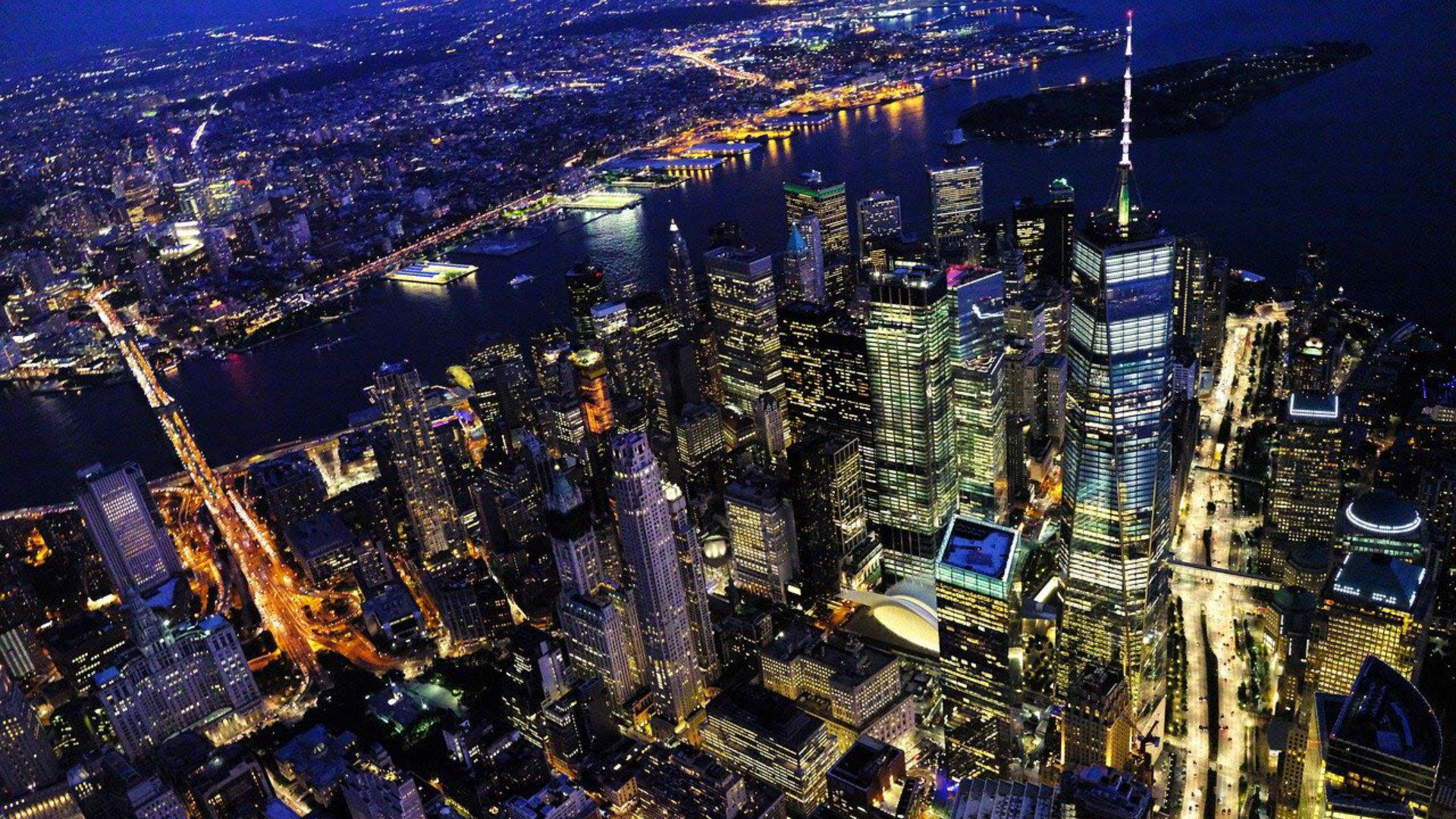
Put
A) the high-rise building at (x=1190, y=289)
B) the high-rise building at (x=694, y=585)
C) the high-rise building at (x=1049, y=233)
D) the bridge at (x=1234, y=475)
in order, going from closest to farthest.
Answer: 1. the high-rise building at (x=694, y=585)
2. the bridge at (x=1234, y=475)
3. the high-rise building at (x=1190, y=289)
4. the high-rise building at (x=1049, y=233)

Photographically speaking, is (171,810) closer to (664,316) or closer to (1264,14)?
(664,316)

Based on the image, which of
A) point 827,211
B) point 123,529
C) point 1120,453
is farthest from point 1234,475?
point 123,529

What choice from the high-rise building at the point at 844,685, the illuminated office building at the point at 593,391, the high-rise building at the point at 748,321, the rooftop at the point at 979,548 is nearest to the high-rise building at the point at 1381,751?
the rooftop at the point at 979,548

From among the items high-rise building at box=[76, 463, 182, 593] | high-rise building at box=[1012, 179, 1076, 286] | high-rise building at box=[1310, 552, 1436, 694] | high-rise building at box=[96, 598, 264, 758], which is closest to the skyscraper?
high-rise building at box=[1310, 552, 1436, 694]

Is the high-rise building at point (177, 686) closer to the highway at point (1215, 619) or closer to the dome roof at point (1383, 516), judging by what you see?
the highway at point (1215, 619)

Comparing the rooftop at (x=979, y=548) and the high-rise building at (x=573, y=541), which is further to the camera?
the high-rise building at (x=573, y=541)

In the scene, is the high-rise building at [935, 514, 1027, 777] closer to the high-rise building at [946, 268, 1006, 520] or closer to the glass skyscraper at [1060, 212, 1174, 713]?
the glass skyscraper at [1060, 212, 1174, 713]

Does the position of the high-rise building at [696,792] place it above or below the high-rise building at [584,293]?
below
